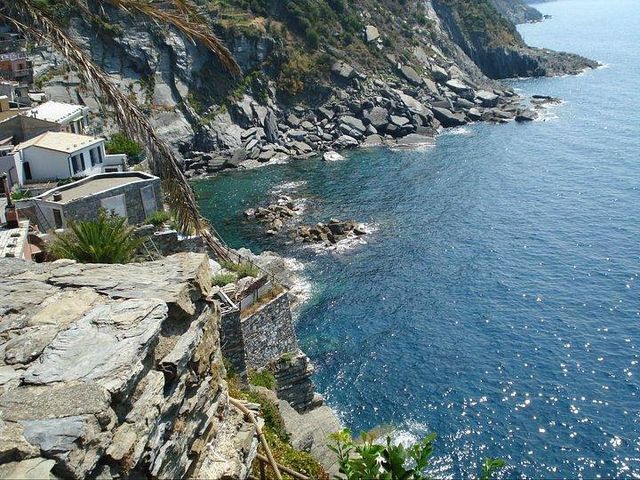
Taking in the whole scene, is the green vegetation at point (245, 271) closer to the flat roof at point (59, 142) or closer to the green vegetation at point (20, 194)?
the green vegetation at point (20, 194)

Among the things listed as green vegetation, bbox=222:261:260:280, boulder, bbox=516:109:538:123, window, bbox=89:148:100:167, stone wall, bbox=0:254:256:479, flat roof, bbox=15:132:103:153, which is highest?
stone wall, bbox=0:254:256:479

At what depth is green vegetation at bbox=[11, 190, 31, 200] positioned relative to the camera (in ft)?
117

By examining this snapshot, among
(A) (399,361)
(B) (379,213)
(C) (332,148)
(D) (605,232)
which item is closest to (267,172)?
(C) (332,148)

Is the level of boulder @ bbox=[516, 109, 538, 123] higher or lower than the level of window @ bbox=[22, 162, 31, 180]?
lower

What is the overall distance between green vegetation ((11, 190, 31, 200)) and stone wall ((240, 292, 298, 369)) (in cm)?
1494

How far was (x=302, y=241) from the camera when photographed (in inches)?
2363

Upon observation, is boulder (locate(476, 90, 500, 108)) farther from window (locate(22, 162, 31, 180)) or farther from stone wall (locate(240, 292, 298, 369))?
stone wall (locate(240, 292, 298, 369))

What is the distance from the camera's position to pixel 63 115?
5400 centimetres

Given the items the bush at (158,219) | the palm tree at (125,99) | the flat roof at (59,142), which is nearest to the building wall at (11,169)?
the flat roof at (59,142)

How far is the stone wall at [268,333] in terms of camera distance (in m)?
30.7

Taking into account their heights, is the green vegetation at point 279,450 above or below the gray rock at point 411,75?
above

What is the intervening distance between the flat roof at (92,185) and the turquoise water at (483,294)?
1538 cm

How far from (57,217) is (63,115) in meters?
25.3

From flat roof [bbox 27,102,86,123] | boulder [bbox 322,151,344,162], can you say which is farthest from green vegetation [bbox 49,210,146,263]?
boulder [bbox 322,151,344,162]
